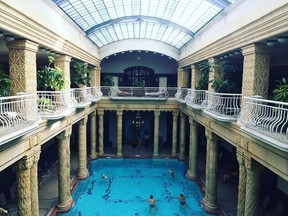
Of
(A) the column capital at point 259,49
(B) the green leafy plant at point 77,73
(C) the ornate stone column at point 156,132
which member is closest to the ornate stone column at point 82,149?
(B) the green leafy plant at point 77,73

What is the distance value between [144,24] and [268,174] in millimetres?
12696

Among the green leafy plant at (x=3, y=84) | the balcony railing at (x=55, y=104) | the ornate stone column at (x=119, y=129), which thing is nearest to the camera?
the green leafy plant at (x=3, y=84)

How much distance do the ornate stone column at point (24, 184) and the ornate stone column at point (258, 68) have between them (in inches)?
304

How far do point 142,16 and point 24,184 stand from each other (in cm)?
1295

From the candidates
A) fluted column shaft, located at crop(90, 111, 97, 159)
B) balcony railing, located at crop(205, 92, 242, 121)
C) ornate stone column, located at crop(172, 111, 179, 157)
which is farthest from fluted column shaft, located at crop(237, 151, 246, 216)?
fluted column shaft, located at crop(90, 111, 97, 159)

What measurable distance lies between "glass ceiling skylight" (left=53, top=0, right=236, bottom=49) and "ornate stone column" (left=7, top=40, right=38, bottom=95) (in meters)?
4.49

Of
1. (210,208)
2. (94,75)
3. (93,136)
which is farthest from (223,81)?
(94,75)

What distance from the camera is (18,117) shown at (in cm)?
786

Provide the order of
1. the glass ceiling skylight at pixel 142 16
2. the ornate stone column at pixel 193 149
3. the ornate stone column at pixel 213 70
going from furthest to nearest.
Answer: the ornate stone column at pixel 193 149 → the glass ceiling skylight at pixel 142 16 → the ornate stone column at pixel 213 70

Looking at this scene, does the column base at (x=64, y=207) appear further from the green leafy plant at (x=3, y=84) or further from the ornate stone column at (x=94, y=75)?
the ornate stone column at (x=94, y=75)

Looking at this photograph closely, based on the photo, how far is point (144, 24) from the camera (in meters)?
19.7

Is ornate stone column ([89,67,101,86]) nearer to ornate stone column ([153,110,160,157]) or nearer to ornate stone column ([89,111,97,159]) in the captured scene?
ornate stone column ([89,111,97,159])

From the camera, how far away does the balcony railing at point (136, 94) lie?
2209 centimetres

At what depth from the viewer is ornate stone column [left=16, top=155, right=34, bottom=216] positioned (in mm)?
8617
